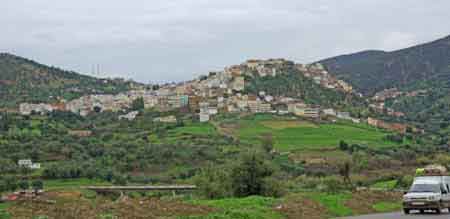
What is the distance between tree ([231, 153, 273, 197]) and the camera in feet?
104

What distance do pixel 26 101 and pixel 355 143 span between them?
73.9 meters

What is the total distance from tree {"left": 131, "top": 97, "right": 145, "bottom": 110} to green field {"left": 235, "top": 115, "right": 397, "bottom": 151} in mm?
42274

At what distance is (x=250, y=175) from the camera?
32.3 metres

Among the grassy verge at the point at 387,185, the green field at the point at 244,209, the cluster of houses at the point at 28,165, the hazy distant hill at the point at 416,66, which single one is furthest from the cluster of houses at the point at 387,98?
the green field at the point at 244,209

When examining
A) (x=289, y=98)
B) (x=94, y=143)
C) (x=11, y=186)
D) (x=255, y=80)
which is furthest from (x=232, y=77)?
(x=11, y=186)

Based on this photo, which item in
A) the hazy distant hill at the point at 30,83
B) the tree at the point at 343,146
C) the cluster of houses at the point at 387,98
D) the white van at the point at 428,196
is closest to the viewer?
the white van at the point at 428,196

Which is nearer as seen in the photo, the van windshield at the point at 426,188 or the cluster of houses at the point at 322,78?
the van windshield at the point at 426,188

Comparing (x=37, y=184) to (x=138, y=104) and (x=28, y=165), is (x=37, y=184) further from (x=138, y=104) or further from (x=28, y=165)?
(x=138, y=104)

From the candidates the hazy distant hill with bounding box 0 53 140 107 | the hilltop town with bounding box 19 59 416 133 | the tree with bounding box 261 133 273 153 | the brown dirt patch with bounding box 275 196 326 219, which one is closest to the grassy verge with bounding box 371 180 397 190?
the tree with bounding box 261 133 273 153

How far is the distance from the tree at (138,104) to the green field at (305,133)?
4227cm

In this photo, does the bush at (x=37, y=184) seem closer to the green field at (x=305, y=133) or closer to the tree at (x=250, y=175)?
the green field at (x=305, y=133)

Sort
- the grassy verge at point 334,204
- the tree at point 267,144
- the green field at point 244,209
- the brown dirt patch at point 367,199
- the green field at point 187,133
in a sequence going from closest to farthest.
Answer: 1. the green field at point 244,209
2. the grassy verge at point 334,204
3. the brown dirt patch at point 367,199
4. the tree at point 267,144
5. the green field at point 187,133

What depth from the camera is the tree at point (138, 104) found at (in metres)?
158

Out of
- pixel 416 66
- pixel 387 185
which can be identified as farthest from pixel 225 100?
pixel 387 185
